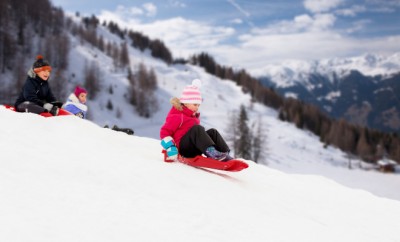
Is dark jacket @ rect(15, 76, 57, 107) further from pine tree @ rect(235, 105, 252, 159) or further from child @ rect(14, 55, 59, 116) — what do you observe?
pine tree @ rect(235, 105, 252, 159)

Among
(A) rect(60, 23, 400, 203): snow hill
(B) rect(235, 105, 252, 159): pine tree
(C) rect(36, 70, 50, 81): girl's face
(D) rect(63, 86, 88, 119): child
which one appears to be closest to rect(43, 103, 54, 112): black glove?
(C) rect(36, 70, 50, 81): girl's face

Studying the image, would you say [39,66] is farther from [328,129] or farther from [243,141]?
[328,129]

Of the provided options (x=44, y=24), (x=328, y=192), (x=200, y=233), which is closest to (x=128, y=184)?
(x=200, y=233)

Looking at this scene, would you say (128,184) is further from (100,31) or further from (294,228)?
(100,31)

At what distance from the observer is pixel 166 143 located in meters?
5.90

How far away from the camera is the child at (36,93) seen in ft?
24.5

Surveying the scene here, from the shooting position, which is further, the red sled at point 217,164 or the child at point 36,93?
the child at point 36,93

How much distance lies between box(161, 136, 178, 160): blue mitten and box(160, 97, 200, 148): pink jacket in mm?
181

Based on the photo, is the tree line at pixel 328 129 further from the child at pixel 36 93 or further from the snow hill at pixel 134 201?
the snow hill at pixel 134 201

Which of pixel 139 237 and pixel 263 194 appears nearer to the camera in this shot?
pixel 139 237

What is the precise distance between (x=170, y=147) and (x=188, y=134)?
42 cm

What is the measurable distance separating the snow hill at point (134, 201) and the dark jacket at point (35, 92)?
102cm

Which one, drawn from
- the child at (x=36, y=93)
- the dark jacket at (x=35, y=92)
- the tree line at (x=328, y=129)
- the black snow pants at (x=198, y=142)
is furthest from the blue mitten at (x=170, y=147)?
the tree line at (x=328, y=129)

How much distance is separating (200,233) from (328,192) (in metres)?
4.34
